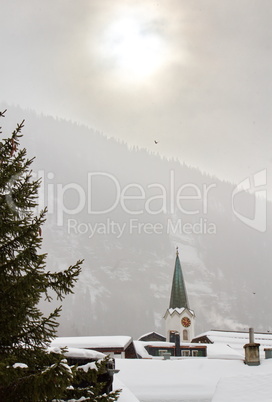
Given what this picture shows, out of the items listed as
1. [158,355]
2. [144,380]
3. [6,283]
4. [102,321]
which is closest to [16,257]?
[6,283]

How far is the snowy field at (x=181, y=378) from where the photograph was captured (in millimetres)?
15677

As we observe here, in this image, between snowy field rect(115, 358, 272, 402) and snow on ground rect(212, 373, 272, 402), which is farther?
snowy field rect(115, 358, 272, 402)

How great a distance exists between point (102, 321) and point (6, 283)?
167m

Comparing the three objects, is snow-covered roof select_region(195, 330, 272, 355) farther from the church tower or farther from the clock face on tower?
the clock face on tower

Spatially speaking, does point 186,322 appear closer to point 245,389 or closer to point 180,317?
point 180,317

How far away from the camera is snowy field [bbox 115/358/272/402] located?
15.7 m

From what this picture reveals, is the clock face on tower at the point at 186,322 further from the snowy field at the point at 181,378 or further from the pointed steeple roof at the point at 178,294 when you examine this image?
the snowy field at the point at 181,378

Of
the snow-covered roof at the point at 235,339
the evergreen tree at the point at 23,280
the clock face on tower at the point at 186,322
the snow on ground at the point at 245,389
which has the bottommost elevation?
the snow-covered roof at the point at 235,339

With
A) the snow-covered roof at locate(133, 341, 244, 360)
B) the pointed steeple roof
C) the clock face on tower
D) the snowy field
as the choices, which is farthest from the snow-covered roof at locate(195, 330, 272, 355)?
the snowy field

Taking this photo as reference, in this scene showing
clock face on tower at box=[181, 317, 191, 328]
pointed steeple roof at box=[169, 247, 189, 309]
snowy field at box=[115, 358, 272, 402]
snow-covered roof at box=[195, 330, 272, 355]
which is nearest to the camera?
snowy field at box=[115, 358, 272, 402]

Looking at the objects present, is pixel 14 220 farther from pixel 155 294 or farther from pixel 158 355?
pixel 155 294

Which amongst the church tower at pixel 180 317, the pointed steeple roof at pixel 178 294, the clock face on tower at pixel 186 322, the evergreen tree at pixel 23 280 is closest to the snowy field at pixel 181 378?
the evergreen tree at pixel 23 280

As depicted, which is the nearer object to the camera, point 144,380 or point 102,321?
point 144,380

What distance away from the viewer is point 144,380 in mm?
23094
